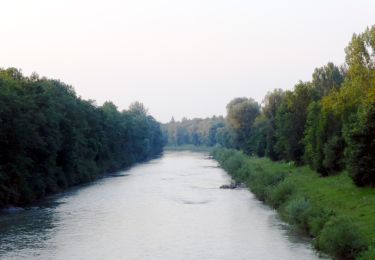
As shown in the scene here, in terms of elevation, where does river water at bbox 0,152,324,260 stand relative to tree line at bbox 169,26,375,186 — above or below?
below

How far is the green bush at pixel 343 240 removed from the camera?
2441 centimetres

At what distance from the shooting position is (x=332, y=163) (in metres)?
47.2

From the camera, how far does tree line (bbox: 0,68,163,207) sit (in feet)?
157

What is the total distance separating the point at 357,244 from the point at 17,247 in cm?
1843

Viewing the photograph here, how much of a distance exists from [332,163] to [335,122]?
5192 millimetres

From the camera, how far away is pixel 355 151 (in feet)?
120

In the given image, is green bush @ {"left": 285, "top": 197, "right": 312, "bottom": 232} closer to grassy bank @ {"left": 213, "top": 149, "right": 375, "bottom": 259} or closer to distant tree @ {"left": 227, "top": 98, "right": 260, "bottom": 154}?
grassy bank @ {"left": 213, "top": 149, "right": 375, "bottom": 259}

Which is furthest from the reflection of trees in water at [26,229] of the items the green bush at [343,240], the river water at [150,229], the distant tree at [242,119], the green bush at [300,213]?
the distant tree at [242,119]

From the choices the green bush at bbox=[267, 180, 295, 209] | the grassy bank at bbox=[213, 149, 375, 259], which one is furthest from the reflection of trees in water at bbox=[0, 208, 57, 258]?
the green bush at bbox=[267, 180, 295, 209]

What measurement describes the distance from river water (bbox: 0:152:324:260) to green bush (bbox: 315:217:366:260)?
2.50 meters

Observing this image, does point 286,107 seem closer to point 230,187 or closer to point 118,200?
point 230,187

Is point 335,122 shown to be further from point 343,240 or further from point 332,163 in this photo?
point 343,240

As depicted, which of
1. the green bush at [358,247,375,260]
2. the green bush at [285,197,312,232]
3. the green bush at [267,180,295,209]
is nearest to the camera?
the green bush at [358,247,375,260]

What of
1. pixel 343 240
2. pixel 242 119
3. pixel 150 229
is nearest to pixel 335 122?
pixel 150 229
